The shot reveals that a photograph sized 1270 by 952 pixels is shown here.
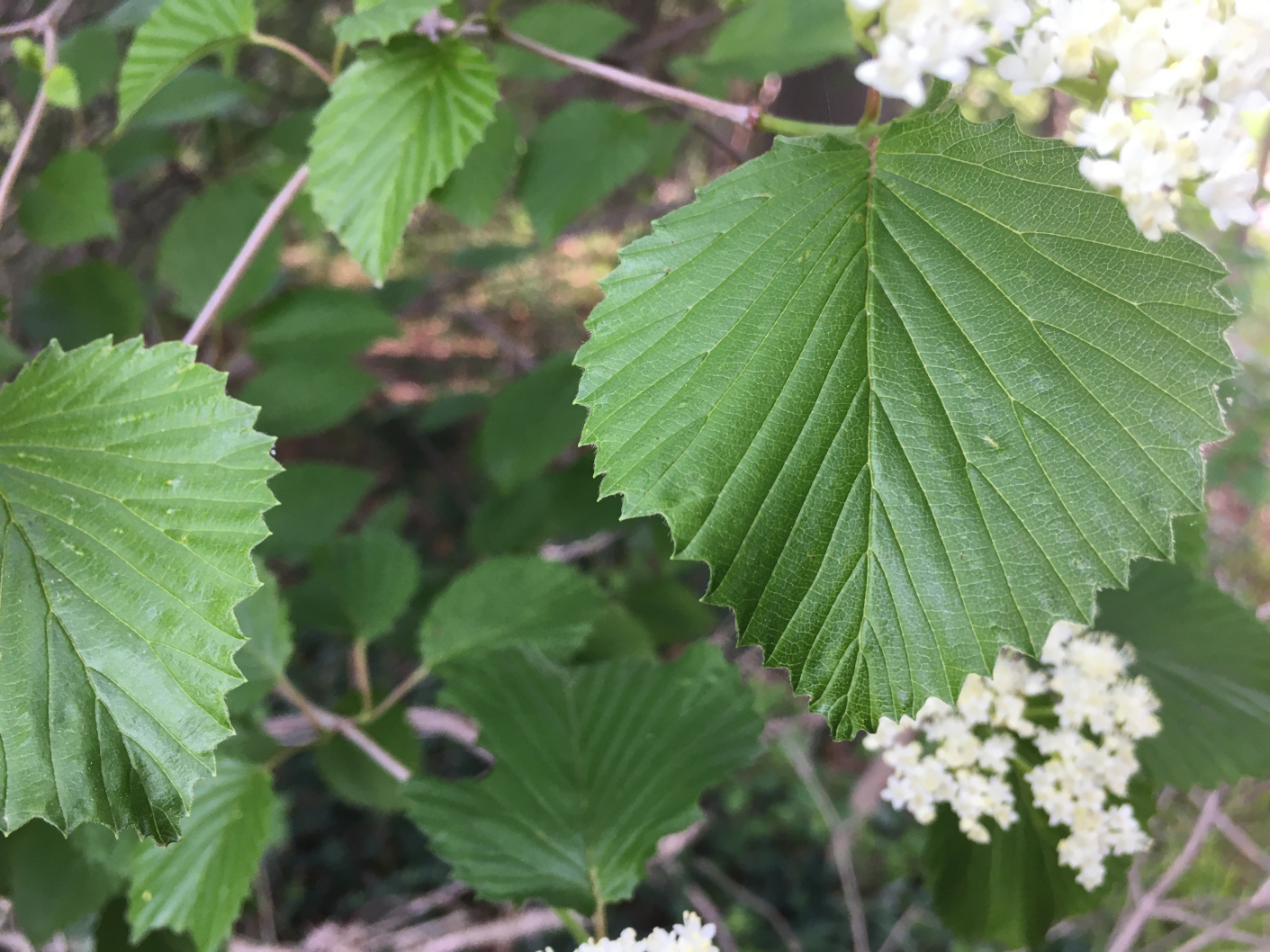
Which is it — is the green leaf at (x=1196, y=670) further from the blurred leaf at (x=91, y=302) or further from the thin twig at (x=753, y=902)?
the blurred leaf at (x=91, y=302)

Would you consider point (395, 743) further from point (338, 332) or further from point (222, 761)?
point (338, 332)

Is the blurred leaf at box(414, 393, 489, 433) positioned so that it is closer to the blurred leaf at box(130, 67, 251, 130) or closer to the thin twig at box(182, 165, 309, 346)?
the blurred leaf at box(130, 67, 251, 130)

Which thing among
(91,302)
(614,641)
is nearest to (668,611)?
(614,641)

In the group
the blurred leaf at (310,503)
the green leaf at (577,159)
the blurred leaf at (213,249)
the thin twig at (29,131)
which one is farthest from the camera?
the blurred leaf at (310,503)

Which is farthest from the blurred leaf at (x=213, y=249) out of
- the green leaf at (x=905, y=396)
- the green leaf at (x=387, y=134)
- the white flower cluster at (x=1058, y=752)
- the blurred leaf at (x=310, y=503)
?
the white flower cluster at (x=1058, y=752)

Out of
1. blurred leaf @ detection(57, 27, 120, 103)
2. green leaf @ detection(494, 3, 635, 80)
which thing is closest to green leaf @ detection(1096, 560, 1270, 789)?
green leaf @ detection(494, 3, 635, 80)

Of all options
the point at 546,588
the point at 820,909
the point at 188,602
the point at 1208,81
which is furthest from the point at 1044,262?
the point at 820,909

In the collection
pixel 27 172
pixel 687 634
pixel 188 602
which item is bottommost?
pixel 687 634
